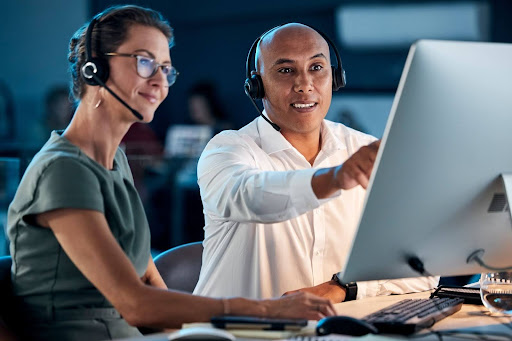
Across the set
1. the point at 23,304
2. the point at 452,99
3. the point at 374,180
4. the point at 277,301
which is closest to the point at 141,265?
the point at 23,304

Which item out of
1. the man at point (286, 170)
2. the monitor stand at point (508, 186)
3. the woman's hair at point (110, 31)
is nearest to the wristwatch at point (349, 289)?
the man at point (286, 170)

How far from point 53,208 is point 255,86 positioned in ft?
3.01

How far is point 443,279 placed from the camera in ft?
9.21

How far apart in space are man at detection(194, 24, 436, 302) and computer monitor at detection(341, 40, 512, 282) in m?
0.56

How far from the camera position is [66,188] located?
1.39m

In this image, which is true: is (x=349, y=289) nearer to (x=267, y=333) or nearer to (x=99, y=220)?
(x=267, y=333)

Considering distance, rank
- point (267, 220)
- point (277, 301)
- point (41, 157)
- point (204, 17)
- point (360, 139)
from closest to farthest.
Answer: point (277, 301) → point (41, 157) → point (267, 220) → point (360, 139) → point (204, 17)

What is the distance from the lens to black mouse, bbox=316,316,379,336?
4.17 ft

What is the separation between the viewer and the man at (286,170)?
1973 millimetres

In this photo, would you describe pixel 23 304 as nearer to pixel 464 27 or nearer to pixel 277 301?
pixel 277 301

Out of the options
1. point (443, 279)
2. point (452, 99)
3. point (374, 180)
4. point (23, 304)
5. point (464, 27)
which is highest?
Result: point (464, 27)

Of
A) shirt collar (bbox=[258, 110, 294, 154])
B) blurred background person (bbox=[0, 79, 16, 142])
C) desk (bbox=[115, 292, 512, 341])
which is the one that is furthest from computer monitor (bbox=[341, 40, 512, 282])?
blurred background person (bbox=[0, 79, 16, 142])

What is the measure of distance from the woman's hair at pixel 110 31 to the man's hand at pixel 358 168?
0.52 m

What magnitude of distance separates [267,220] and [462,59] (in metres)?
0.61
